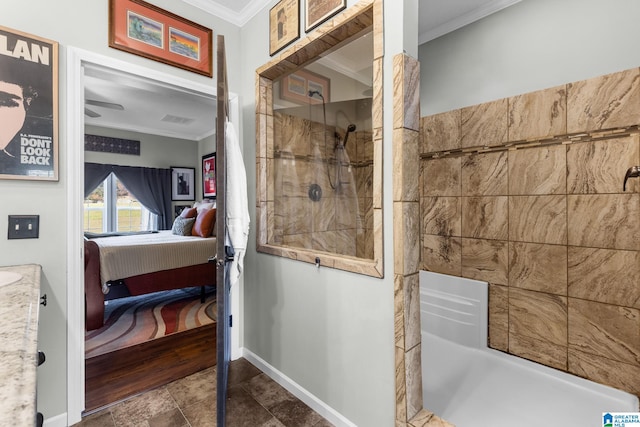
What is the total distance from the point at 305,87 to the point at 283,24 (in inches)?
15.7

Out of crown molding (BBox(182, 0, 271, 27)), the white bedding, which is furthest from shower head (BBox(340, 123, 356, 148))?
the white bedding

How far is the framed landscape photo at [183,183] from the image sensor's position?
6.04 m

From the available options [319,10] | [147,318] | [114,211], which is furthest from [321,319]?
[114,211]

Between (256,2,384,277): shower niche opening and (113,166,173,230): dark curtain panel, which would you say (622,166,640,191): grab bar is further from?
(113,166,173,230): dark curtain panel

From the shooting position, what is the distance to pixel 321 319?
1700 mm

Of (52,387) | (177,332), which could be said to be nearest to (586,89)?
(52,387)

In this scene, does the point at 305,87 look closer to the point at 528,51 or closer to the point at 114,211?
the point at 528,51

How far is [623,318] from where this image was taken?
5.47 ft

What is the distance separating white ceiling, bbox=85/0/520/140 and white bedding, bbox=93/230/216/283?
1.63m

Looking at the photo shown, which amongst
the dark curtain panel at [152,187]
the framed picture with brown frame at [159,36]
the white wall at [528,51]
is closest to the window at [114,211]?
the dark curtain panel at [152,187]

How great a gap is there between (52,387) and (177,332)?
1249mm

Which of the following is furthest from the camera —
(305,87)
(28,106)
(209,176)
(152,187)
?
(209,176)

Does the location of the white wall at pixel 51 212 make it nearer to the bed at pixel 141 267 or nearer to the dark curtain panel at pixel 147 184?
the bed at pixel 141 267

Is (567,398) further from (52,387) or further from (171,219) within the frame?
(171,219)
